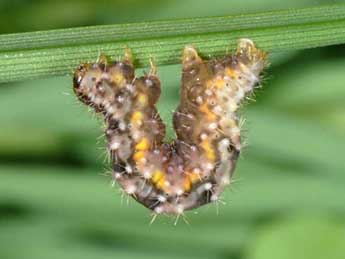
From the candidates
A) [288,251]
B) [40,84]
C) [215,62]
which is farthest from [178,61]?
[288,251]

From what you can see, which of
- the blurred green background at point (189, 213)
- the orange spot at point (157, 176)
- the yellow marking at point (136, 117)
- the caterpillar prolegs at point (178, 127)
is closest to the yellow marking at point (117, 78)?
the caterpillar prolegs at point (178, 127)

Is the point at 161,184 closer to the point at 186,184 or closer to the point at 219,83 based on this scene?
the point at 186,184

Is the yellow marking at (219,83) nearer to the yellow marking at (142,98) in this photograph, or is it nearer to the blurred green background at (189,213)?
the yellow marking at (142,98)

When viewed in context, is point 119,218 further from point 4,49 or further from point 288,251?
point 4,49

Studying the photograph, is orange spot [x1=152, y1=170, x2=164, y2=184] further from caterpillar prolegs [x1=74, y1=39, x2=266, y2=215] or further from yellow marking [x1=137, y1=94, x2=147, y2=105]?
yellow marking [x1=137, y1=94, x2=147, y2=105]

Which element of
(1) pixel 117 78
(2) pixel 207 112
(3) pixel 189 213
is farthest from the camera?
(3) pixel 189 213

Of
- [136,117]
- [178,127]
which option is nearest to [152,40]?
[136,117]
